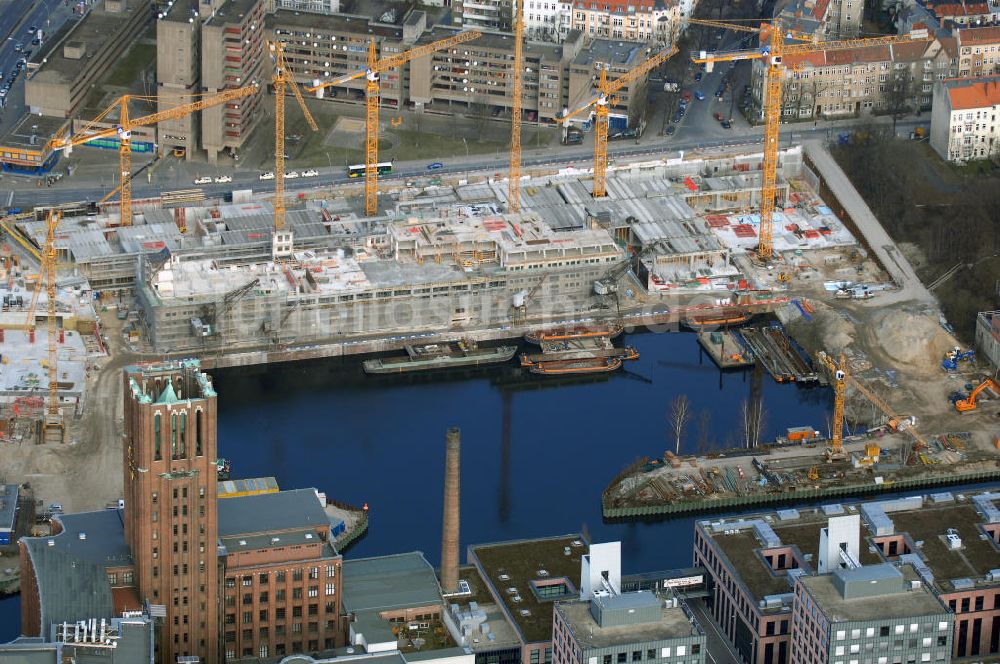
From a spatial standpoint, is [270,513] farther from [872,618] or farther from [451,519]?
[872,618]

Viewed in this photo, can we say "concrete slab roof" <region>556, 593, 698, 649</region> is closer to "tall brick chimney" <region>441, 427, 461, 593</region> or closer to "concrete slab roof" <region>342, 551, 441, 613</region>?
"concrete slab roof" <region>342, 551, 441, 613</region>

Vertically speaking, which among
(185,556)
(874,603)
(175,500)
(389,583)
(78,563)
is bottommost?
(389,583)

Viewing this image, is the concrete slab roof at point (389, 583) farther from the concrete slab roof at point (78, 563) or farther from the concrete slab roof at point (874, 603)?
the concrete slab roof at point (874, 603)

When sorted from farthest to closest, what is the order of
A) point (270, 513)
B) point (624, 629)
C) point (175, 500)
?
point (270, 513)
point (175, 500)
point (624, 629)

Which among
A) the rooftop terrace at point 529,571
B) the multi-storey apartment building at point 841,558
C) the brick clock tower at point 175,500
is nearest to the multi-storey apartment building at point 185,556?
the brick clock tower at point 175,500

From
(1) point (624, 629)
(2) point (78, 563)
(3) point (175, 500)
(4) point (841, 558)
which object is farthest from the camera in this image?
(4) point (841, 558)

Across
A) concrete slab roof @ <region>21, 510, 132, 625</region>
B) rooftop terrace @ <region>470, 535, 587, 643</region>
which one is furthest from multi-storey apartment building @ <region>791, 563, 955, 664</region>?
concrete slab roof @ <region>21, 510, 132, 625</region>

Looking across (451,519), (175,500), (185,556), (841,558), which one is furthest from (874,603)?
(175,500)

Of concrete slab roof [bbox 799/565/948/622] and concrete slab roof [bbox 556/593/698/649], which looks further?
concrete slab roof [bbox 799/565/948/622]
